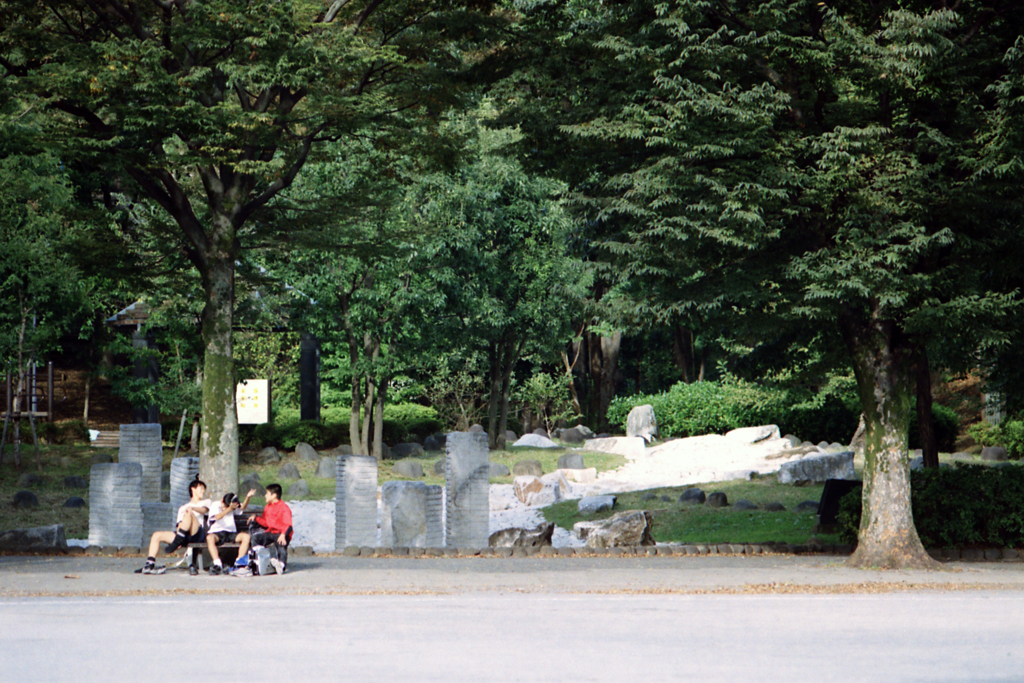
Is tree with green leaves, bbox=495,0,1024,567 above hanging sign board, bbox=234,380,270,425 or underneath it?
above

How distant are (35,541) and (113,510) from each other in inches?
40.7

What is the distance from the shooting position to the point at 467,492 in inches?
555

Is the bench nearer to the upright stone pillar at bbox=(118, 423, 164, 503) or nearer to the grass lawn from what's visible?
the upright stone pillar at bbox=(118, 423, 164, 503)

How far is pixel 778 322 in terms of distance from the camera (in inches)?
504

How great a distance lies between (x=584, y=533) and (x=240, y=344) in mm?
17015

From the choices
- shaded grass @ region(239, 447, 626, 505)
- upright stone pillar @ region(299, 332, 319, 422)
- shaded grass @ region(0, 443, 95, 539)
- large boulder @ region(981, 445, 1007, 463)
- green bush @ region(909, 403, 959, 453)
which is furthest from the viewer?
upright stone pillar @ region(299, 332, 319, 422)

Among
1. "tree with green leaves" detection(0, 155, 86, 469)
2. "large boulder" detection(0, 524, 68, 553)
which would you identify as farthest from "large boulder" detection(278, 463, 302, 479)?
"large boulder" detection(0, 524, 68, 553)

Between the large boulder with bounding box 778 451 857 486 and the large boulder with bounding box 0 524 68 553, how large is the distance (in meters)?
13.8

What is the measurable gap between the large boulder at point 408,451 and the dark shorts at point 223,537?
15.7 meters

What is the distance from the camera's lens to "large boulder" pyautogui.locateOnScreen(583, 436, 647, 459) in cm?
2928

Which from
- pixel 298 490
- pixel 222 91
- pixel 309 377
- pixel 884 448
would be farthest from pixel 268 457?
pixel 884 448

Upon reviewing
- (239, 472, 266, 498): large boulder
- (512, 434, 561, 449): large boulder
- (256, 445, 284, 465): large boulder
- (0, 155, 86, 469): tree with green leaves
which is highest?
(0, 155, 86, 469): tree with green leaves

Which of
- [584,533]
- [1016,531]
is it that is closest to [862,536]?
[1016,531]

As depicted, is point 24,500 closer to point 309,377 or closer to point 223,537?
point 223,537
